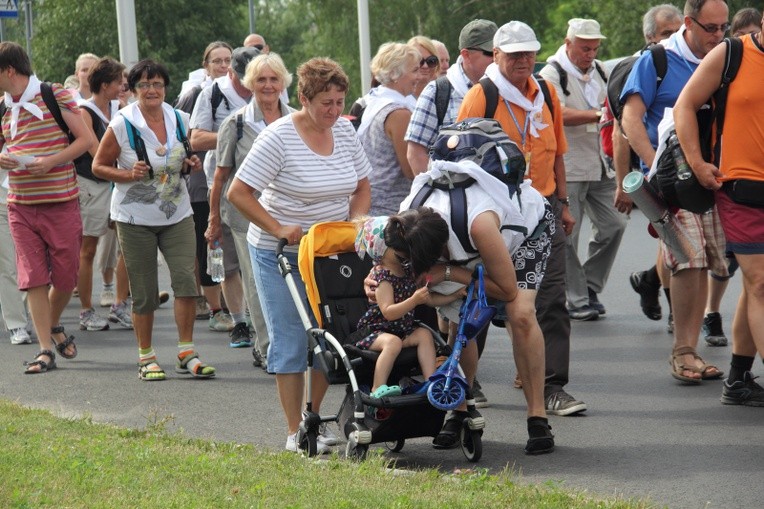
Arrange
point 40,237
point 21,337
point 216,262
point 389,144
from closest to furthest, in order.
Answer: point 389,144 → point 216,262 → point 40,237 → point 21,337

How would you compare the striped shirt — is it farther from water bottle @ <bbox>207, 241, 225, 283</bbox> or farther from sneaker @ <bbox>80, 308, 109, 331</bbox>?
sneaker @ <bbox>80, 308, 109, 331</bbox>

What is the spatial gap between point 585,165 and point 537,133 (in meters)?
3.13

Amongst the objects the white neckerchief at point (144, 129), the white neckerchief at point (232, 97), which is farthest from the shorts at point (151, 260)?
the white neckerchief at point (232, 97)

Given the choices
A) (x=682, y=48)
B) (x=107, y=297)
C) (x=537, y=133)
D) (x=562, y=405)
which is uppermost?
(x=682, y=48)

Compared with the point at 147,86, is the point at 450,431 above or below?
below

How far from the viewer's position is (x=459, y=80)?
28.1 ft

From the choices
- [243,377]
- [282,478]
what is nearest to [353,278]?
[282,478]

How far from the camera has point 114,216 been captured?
30.9 ft

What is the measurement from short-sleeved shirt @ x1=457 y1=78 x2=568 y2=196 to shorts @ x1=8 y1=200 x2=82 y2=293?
3.51 meters

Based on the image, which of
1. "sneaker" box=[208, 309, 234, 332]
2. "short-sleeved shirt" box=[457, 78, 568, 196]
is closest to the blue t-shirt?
"short-sleeved shirt" box=[457, 78, 568, 196]

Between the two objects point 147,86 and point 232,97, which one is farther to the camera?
point 232,97

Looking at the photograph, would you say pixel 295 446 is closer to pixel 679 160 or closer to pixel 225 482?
pixel 225 482

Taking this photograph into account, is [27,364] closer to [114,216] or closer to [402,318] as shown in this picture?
[114,216]

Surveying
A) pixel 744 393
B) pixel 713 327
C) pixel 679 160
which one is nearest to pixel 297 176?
pixel 679 160
